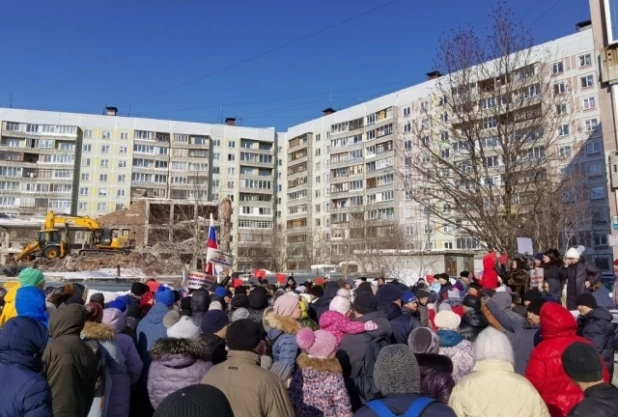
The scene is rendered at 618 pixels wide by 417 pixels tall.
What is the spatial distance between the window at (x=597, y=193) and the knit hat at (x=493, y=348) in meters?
52.9

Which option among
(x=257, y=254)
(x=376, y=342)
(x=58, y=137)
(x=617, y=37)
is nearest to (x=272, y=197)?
(x=257, y=254)

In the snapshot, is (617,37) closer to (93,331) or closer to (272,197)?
(93,331)

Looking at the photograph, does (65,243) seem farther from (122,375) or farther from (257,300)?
(122,375)

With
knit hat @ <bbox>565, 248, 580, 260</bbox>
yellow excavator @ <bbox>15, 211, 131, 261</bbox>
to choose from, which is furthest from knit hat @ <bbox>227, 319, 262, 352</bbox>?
yellow excavator @ <bbox>15, 211, 131, 261</bbox>

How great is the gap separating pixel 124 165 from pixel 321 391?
8041 cm

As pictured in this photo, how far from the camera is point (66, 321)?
367 centimetres

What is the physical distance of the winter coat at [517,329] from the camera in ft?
17.4

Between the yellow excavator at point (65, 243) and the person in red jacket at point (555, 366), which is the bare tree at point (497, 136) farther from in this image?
the yellow excavator at point (65, 243)

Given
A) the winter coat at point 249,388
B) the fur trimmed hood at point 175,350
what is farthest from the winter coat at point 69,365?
the winter coat at point 249,388

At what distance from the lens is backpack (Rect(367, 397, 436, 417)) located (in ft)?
7.67

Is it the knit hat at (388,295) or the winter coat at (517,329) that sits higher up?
the knit hat at (388,295)

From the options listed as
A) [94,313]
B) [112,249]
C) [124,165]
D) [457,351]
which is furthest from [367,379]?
[124,165]

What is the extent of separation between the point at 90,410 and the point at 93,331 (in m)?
0.62

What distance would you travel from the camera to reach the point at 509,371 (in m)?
3.21
